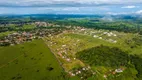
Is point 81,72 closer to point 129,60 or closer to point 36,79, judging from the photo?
point 36,79

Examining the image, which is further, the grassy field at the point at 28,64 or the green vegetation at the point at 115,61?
the green vegetation at the point at 115,61

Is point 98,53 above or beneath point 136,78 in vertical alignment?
above

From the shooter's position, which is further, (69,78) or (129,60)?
(129,60)

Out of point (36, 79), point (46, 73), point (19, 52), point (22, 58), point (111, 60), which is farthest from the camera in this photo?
point (19, 52)

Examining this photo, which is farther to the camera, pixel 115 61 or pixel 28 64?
pixel 115 61

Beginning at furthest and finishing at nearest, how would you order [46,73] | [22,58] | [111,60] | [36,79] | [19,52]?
[19,52], [22,58], [111,60], [46,73], [36,79]

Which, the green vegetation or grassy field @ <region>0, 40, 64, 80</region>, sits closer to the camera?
grassy field @ <region>0, 40, 64, 80</region>

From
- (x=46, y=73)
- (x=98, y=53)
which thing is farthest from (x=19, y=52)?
(x=98, y=53)
